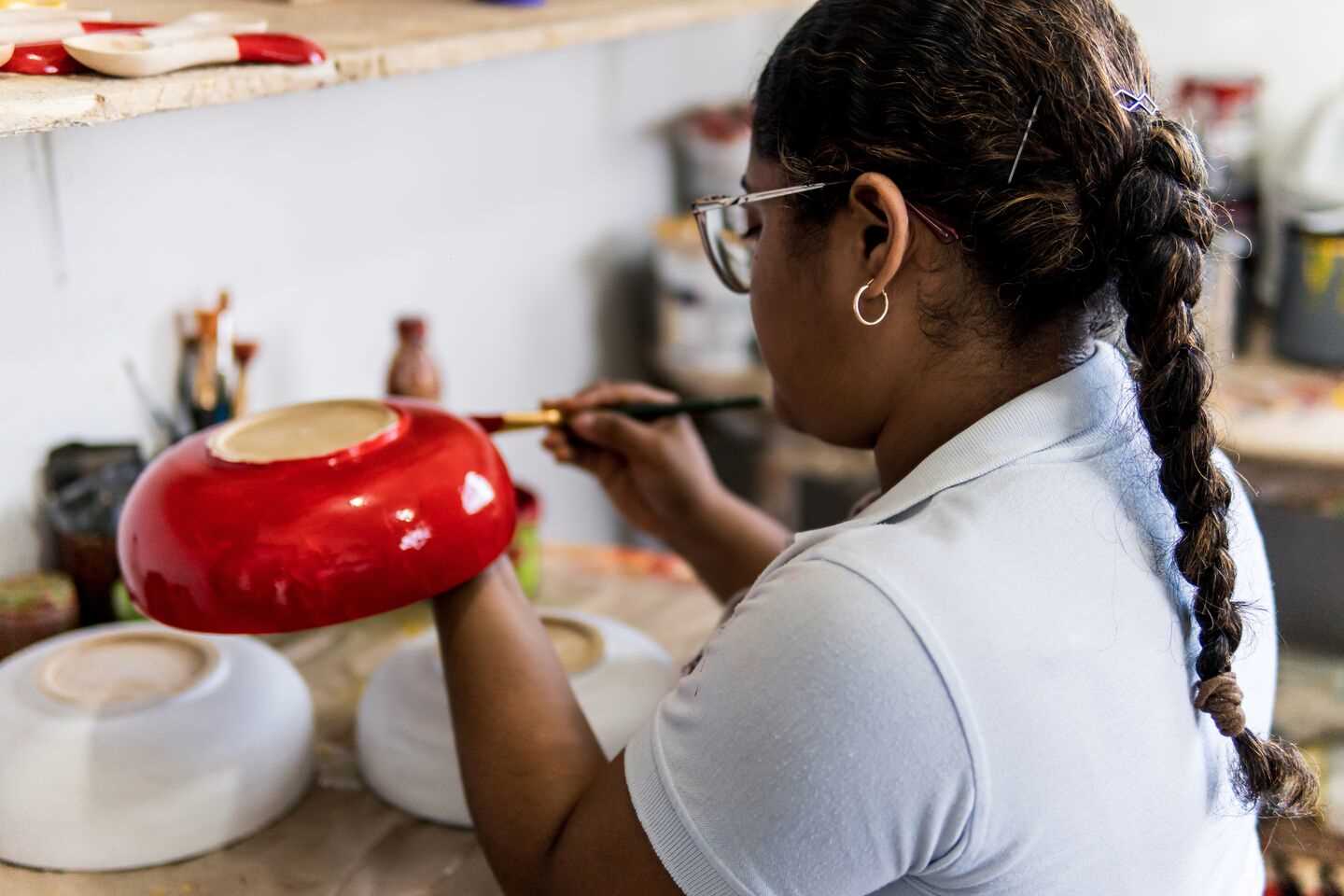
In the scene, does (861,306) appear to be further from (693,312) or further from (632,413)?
(693,312)

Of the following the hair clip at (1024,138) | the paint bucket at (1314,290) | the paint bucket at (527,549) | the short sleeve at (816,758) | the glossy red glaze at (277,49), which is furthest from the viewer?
the paint bucket at (1314,290)

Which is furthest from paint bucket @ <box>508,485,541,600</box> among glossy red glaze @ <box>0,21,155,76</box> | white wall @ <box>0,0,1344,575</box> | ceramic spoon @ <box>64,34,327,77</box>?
glossy red glaze @ <box>0,21,155,76</box>

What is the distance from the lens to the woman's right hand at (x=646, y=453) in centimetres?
140

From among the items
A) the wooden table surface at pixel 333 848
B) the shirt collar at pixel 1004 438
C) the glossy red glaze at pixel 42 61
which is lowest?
the wooden table surface at pixel 333 848

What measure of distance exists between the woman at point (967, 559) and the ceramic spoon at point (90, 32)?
0.45 m

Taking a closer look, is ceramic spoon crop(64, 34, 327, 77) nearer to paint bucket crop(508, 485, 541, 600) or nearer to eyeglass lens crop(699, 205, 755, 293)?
eyeglass lens crop(699, 205, 755, 293)

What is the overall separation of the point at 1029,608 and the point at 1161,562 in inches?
5.3

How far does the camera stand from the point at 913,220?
2.93ft

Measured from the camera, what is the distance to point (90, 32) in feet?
3.49

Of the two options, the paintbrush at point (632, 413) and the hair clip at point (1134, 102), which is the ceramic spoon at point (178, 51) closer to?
A: the paintbrush at point (632, 413)

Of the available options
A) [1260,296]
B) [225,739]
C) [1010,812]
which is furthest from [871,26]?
[1260,296]

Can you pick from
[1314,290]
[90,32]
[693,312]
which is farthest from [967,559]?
[1314,290]

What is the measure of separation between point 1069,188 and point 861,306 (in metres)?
0.15

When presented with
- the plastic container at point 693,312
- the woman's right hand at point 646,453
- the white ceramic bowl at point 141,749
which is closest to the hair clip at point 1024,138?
the woman's right hand at point 646,453
